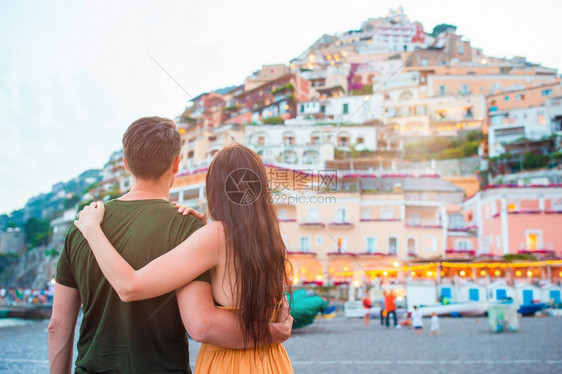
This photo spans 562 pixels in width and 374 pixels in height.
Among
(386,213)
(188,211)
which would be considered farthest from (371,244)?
(188,211)

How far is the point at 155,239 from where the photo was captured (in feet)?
4.96

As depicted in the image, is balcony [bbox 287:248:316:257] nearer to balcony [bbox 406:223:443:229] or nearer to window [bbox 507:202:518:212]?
balcony [bbox 406:223:443:229]

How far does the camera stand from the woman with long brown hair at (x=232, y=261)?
141 centimetres

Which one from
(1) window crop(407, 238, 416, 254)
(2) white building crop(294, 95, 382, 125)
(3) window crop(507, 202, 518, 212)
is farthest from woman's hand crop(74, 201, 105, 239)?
(2) white building crop(294, 95, 382, 125)

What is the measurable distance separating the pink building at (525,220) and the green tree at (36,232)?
54139 millimetres

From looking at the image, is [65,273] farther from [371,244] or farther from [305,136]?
[305,136]

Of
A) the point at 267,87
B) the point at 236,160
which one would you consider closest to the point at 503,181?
the point at 267,87

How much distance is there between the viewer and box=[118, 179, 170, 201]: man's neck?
65.4 inches

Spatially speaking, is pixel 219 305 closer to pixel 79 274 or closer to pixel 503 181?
pixel 79 274

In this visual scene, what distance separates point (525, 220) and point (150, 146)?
95.9 ft

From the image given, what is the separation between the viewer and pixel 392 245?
92.7 ft

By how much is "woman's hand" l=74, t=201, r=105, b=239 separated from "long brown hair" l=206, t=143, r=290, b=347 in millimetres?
364

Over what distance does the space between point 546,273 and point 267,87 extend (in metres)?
38.4

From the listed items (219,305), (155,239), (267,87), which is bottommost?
A: (219,305)
